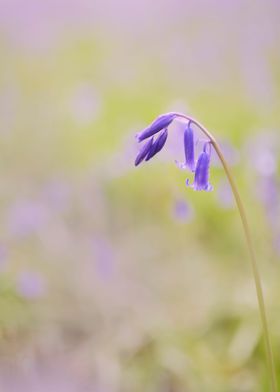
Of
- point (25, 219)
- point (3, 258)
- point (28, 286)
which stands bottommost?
point (28, 286)

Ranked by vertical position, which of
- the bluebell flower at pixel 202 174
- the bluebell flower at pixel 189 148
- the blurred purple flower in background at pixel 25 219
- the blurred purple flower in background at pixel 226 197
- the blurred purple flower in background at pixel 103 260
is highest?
the blurred purple flower in background at pixel 25 219

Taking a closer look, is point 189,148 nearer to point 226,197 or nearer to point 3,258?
point 3,258

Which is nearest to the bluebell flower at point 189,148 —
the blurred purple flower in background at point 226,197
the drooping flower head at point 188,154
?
the drooping flower head at point 188,154

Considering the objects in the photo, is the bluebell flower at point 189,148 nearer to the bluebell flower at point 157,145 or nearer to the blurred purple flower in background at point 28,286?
the bluebell flower at point 157,145

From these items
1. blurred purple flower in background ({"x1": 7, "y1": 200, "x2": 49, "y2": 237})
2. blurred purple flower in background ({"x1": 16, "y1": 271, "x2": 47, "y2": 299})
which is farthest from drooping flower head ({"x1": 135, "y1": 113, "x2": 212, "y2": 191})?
blurred purple flower in background ({"x1": 7, "y1": 200, "x2": 49, "y2": 237})

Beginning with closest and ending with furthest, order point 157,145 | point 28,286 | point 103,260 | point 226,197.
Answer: point 157,145, point 28,286, point 103,260, point 226,197

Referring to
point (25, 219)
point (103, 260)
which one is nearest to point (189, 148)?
point (103, 260)

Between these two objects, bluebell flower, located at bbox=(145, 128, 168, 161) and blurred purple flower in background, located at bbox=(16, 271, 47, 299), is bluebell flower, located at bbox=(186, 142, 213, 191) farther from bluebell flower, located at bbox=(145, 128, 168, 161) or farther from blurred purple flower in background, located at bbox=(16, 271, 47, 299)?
blurred purple flower in background, located at bbox=(16, 271, 47, 299)

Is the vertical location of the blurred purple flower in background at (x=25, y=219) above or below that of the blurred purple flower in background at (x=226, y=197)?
above

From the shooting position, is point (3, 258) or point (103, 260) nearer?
point (3, 258)
